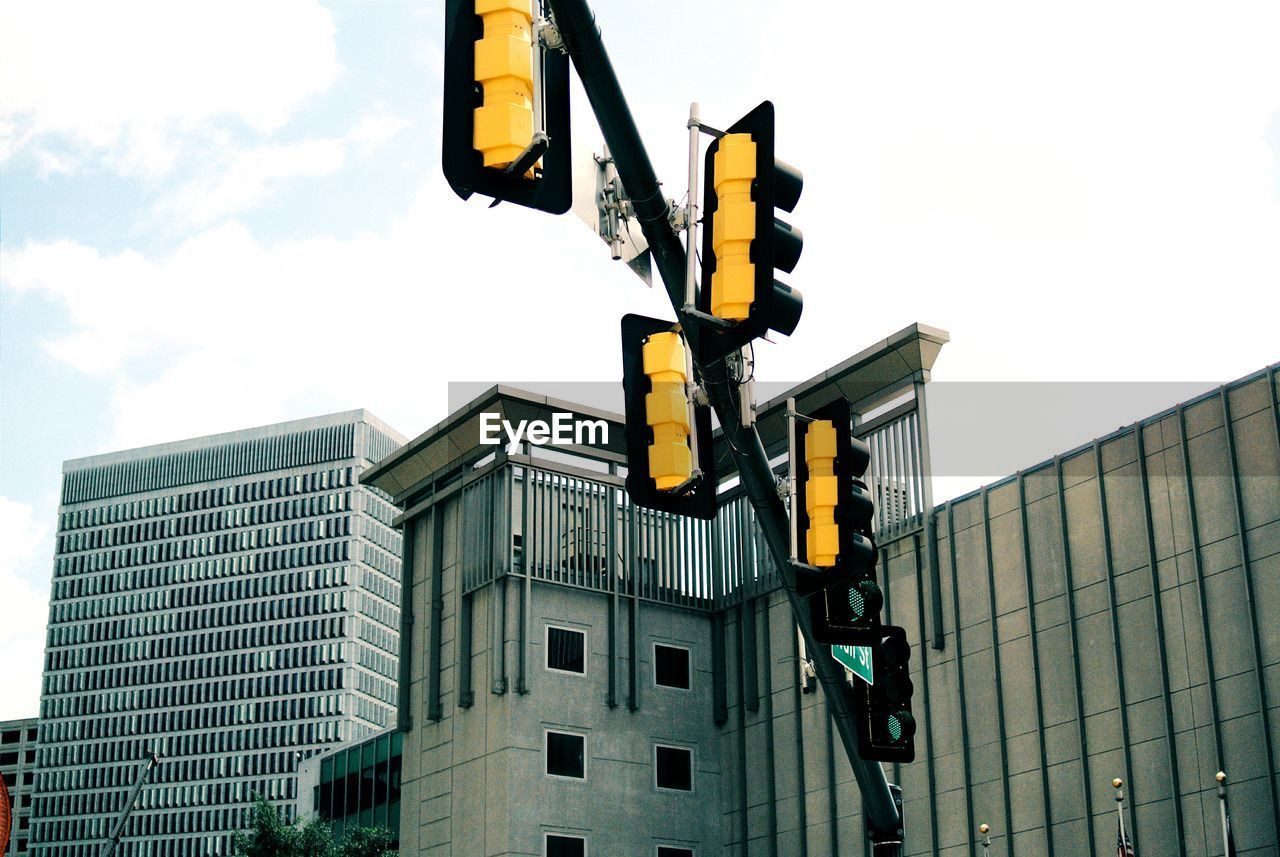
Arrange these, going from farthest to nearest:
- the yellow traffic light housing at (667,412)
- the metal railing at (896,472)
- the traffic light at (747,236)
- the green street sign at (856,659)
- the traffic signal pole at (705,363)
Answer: the metal railing at (896,472) → the green street sign at (856,659) → the yellow traffic light housing at (667,412) → the traffic signal pole at (705,363) → the traffic light at (747,236)

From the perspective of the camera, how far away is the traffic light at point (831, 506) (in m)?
9.47

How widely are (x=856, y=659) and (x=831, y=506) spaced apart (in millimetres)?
1972

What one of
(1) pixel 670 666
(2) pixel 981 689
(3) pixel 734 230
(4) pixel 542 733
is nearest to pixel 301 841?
(4) pixel 542 733

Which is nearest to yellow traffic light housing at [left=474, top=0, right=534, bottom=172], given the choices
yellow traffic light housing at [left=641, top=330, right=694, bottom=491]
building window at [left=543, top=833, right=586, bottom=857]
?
yellow traffic light housing at [left=641, top=330, right=694, bottom=491]

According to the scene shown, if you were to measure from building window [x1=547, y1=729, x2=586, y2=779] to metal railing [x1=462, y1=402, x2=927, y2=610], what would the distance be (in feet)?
15.3

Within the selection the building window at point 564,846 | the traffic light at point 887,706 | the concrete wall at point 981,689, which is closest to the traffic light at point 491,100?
the traffic light at point 887,706

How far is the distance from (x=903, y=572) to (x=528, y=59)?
127 ft

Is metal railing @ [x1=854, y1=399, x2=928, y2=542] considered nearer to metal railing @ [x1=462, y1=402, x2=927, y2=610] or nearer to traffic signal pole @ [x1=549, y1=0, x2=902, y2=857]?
metal railing @ [x1=462, y1=402, x2=927, y2=610]

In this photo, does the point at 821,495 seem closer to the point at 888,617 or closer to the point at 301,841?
the point at 888,617

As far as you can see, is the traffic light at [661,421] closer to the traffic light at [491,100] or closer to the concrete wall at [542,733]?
the traffic light at [491,100]

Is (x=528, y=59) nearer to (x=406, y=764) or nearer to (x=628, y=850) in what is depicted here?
(x=628, y=850)

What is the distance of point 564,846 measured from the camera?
152ft

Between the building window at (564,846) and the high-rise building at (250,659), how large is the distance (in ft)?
462

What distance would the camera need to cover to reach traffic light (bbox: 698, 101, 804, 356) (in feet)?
25.6
